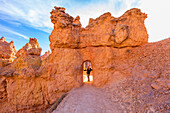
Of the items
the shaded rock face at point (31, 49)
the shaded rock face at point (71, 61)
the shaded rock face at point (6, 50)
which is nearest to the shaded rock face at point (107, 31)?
the shaded rock face at point (71, 61)

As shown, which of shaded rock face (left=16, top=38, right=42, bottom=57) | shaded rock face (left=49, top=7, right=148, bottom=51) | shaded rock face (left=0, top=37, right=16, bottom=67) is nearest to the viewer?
shaded rock face (left=49, top=7, right=148, bottom=51)

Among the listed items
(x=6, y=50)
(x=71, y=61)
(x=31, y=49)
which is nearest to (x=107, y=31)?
(x=71, y=61)

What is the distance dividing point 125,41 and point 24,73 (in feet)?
30.7

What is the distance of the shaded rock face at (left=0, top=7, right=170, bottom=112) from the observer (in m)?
6.09

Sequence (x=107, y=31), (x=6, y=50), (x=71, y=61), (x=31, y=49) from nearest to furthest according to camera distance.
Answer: (x=71, y=61) < (x=107, y=31) < (x=31, y=49) < (x=6, y=50)

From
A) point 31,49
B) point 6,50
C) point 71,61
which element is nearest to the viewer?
point 71,61

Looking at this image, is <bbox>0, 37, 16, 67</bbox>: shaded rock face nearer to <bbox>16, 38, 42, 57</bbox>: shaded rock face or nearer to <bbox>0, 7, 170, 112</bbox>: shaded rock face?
<bbox>16, 38, 42, 57</bbox>: shaded rock face

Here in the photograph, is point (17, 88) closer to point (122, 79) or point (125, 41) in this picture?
point (122, 79)

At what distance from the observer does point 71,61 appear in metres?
6.69

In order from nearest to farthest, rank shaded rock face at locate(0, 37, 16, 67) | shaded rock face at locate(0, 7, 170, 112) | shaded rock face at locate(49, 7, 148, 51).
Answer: shaded rock face at locate(0, 7, 170, 112) → shaded rock face at locate(49, 7, 148, 51) → shaded rock face at locate(0, 37, 16, 67)

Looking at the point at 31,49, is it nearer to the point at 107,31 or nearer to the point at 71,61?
the point at 71,61

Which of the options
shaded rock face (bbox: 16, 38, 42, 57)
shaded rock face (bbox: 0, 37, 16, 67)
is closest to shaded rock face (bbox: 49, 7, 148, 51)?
shaded rock face (bbox: 16, 38, 42, 57)

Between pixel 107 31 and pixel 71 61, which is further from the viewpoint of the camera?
pixel 107 31

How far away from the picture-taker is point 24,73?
19.8 feet
